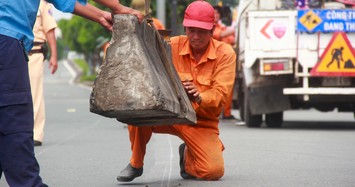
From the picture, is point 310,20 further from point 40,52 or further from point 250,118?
point 40,52

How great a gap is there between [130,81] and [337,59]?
887 cm

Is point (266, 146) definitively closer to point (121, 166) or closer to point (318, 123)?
point (121, 166)

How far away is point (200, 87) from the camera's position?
27.3 feet

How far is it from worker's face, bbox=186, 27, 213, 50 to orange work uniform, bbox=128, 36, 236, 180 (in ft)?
0.29

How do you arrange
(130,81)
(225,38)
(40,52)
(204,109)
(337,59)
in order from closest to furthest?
(130,81)
(204,109)
(40,52)
(337,59)
(225,38)

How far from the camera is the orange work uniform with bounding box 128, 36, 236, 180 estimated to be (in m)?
8.28

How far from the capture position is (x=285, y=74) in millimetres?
15547

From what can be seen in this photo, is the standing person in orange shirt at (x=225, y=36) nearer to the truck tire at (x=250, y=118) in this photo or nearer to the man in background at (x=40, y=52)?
the truck tire at (x=250, y=118)

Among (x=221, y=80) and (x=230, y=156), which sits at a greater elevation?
(x=221, y=80)

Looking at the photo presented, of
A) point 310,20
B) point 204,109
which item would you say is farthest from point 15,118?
point 310,20

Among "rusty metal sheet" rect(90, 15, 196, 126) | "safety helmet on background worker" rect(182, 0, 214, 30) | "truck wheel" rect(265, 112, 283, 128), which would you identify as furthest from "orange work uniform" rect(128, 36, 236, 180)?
"truck wheel" rect(265, 112, 283, 128)

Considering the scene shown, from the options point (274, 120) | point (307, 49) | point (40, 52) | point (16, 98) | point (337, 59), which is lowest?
point (274, 120)

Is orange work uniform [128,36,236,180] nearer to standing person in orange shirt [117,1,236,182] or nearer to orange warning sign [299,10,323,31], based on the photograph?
standing person in orange shirt [117,1,236,182]

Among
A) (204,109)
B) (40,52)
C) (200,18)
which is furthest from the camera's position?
(40,52)
